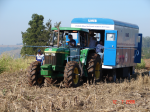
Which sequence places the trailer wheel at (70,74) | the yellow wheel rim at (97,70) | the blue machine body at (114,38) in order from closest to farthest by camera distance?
the trailer wheel at (70,74) → the yellow wheel rim at (97,70) → the blue machine body at (114,38)

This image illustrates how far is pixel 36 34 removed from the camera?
126ft

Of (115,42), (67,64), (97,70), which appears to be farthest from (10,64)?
(67,64)

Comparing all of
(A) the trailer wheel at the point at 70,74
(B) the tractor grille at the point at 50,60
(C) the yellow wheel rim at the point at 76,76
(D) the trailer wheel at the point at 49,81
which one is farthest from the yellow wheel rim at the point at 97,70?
(B) the tractor grille at the point at 50,60

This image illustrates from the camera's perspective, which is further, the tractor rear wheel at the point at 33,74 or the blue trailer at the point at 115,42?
the blue trailer at the point at 115,42

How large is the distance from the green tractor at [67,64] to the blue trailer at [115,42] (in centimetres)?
125

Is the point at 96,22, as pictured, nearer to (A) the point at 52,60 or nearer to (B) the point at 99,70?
(B) the point at 99,70

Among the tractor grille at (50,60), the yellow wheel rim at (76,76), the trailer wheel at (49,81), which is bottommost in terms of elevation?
the trailer wheel at (49,81)

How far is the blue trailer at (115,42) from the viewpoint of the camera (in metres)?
12.5

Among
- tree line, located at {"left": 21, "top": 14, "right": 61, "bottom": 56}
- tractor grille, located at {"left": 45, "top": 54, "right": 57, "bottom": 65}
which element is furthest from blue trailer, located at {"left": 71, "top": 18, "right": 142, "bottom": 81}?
tree line, located at {"left": 21, "top": 14, "right": 61, "bottom": 56}

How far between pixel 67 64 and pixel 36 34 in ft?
97.3

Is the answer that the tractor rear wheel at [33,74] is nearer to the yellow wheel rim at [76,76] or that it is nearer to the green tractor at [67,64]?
the green tractor at [67,64]

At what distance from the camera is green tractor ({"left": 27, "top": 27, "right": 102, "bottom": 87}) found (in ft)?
31.1

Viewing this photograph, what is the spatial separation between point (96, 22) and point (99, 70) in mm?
2705

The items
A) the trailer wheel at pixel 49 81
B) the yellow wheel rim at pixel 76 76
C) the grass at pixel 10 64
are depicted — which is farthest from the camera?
the grass at pixel 10 64
